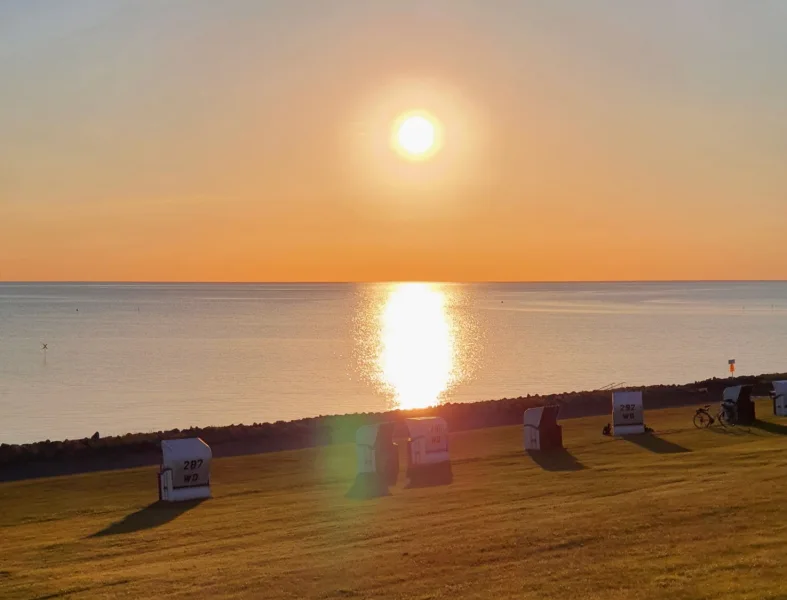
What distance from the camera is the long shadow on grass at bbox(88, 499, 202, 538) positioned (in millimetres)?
25453

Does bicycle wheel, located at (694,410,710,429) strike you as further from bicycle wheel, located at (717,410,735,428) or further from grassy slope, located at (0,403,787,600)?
grassy slope, located at (0,403,787,600)

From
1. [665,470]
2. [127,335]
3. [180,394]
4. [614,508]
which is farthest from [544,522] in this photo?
[127,335]

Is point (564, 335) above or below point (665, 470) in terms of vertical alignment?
above

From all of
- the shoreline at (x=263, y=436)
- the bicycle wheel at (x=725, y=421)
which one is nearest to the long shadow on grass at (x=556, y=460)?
the bicycle wheel at (x=725, y=421)

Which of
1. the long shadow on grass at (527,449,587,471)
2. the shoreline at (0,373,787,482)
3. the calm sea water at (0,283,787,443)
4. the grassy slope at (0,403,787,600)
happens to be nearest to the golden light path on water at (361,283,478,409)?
the calm sea water at (0,283,787,443)

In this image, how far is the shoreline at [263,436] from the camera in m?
41.2

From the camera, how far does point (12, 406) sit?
85875 mm

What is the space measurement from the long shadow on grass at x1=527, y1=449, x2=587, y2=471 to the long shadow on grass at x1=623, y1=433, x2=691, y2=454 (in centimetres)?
338

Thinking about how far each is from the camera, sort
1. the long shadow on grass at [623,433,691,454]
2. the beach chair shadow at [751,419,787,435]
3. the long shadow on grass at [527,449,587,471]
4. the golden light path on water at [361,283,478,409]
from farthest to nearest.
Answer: the golden light path on water at [361,283,478,409], the beach chair shadow at [751,419,787,435], the long shadow on grass at [623,433,691,454], the long shadow on grass at [527,449,587,471]

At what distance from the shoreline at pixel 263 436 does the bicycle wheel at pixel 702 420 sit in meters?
9.43

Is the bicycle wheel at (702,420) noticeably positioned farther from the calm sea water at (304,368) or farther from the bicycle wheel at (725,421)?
the calm sea water at (304,368)

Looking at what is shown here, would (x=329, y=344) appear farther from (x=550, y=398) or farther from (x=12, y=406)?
(x=550, y=398)

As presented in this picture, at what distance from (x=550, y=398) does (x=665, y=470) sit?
3158 centimetres

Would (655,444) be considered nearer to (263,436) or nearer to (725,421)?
(725,421)
